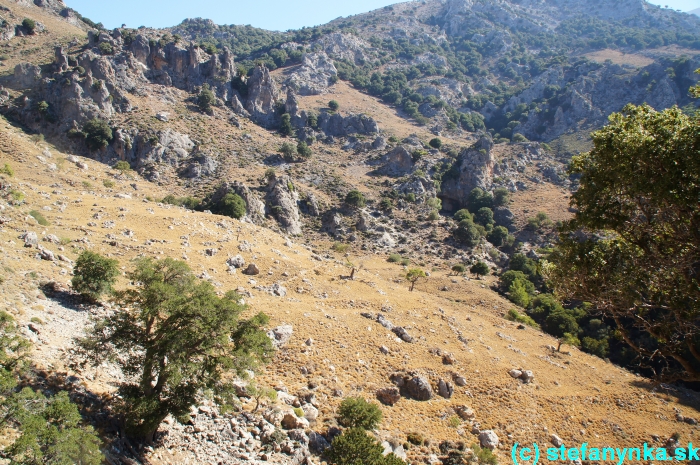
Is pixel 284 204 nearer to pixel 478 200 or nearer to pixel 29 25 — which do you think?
pixel 478 200

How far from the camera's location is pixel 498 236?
6175 centimetres

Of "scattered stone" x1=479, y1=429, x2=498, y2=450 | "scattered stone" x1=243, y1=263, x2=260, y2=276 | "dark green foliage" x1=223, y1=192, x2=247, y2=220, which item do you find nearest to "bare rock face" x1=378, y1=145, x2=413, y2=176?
"dark green foliage" x1=223, y1=192, x2=247, y2=220

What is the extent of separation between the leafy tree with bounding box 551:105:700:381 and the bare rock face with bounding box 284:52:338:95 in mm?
93927

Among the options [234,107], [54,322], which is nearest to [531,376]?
[54,322]

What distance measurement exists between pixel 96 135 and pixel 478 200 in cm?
6173

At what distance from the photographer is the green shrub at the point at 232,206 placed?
4216 cm

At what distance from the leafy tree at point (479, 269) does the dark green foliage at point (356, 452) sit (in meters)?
39.4

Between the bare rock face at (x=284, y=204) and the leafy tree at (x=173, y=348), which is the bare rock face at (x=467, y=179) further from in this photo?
the leafy tree at (x=173, y=348)

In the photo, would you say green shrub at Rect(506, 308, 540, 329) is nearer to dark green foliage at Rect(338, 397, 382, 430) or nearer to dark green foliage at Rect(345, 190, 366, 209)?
dark green foliage at Rect(338, 397, 382, 430)

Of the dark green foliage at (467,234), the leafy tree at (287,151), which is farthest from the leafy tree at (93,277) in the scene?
the leafy tree at (287,151)

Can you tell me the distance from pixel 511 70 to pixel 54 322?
158984mm

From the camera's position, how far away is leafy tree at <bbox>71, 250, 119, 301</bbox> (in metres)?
16.6

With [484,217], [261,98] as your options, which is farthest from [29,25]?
[484,217]

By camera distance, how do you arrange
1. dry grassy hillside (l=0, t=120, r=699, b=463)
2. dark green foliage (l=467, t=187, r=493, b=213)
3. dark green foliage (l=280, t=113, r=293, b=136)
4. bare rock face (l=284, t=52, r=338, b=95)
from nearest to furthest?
1. dry grassy hillside (l=0, t=120, r=699, b=463)
2. dark green foliage (l=467, t=187, r=493, b=213)
3. dark green foliage (l=280, t=113, r=293, b=136)
4. bare rock face (l=284, t=52, r=338, b=95)
